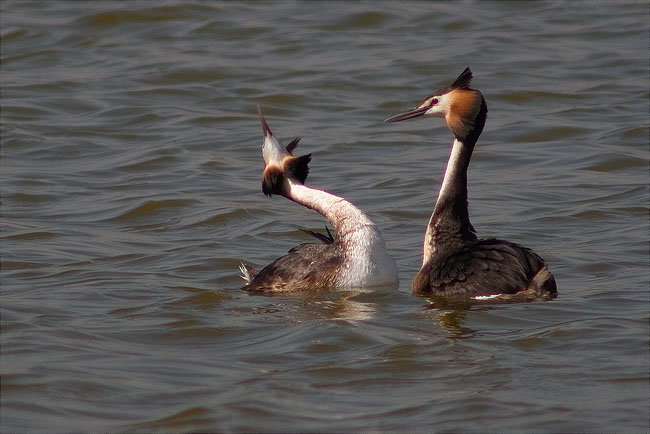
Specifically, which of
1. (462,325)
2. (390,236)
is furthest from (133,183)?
(462,325)

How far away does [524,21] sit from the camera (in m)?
18.8

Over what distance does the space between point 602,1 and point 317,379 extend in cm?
1469

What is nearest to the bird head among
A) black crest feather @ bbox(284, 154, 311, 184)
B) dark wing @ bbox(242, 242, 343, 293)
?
black crest feather @ bbox(284, 154, 311, 184)

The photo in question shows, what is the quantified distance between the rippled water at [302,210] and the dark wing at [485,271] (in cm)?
15

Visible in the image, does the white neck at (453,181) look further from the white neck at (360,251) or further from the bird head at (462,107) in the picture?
the white neck at (360,251)

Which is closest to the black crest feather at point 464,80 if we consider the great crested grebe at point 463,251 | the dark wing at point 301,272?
the great crested grebe at point 463,251

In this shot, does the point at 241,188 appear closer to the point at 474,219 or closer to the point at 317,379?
the point at 474,219

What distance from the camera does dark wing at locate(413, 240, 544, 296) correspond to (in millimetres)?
7910

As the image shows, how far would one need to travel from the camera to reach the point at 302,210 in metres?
11.7

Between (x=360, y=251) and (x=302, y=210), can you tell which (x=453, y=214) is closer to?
(x=360, y=251)

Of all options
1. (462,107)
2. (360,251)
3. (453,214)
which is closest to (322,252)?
(360,251)

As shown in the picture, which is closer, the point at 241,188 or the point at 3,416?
the point at 3,416

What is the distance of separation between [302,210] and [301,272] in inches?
125

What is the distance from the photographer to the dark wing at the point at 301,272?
847 cm
